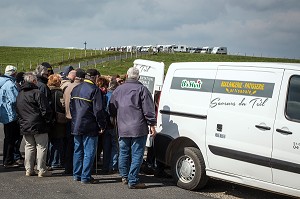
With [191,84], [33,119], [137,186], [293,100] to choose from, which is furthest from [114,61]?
[293,100]

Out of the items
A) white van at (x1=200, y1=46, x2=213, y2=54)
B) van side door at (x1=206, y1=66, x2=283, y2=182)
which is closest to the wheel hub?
van side door at (x1=206, y1=66, x2=283, y2=182)

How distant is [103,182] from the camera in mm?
7266

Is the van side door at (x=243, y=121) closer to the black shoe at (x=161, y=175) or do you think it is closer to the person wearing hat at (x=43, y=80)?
the black shoe at (x=161, y=175)

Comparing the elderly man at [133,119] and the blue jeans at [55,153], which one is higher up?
the elderly man at [133,119]

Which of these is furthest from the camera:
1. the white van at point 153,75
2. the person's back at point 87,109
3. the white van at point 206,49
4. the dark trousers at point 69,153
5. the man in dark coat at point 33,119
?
the white van at point 206,49

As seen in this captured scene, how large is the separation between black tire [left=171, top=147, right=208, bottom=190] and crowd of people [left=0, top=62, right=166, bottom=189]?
0.61 meters

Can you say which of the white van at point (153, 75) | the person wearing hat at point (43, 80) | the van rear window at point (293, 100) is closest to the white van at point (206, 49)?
the white van at point (153, 75)

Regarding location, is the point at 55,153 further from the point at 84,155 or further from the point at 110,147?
the point at 84,155

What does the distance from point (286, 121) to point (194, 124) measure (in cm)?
154

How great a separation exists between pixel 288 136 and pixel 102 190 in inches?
120

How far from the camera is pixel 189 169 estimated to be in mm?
6832

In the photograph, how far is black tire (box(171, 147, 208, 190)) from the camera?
21.8 ft

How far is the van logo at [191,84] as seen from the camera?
6.76 meters

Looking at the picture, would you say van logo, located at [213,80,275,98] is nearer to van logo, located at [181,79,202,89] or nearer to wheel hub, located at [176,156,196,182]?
van logo, located at [181,79,202,89]
